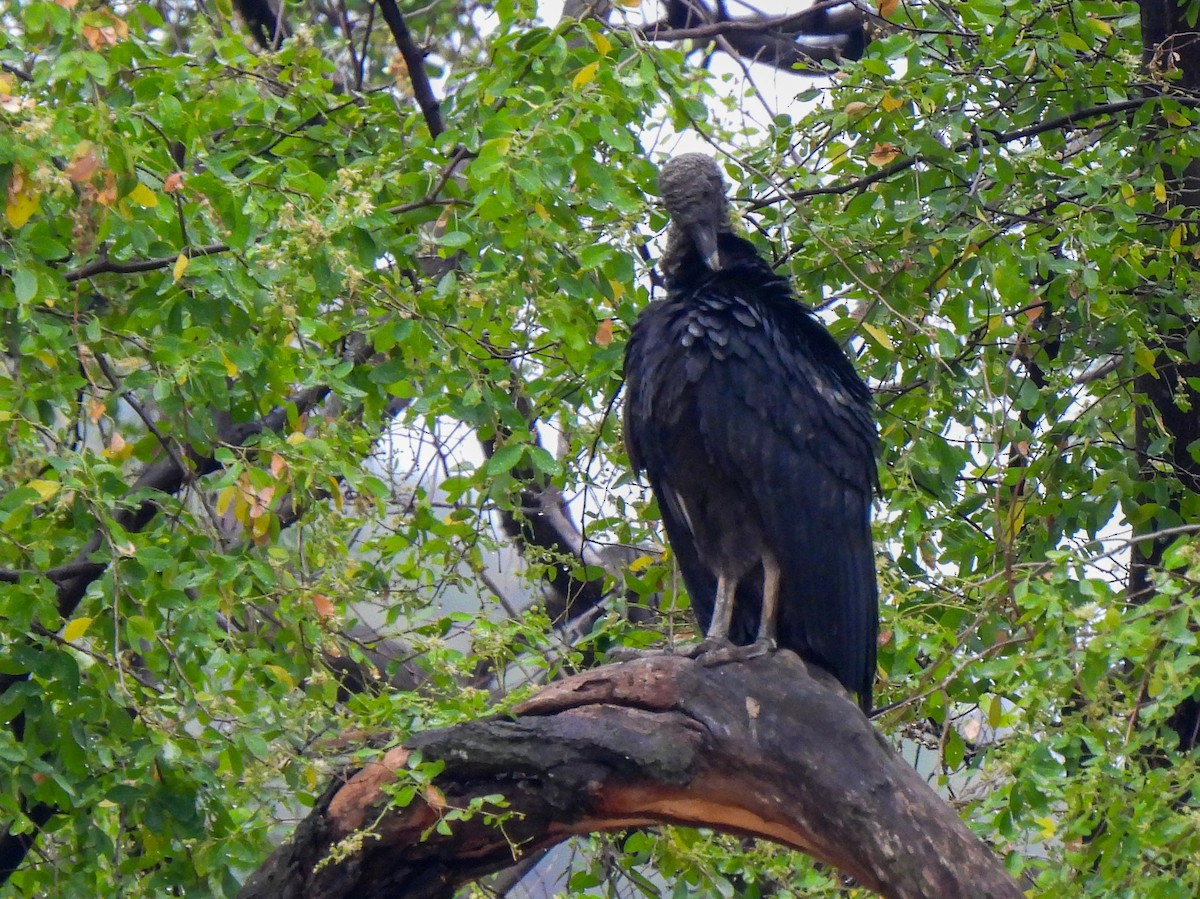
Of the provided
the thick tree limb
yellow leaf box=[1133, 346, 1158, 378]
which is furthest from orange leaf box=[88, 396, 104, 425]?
yellow leaf box=[1133, 346, 1158, 378]

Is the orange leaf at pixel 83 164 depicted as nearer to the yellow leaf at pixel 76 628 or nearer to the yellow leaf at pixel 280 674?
the yellow leaf at pixel 76 628

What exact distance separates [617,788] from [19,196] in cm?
166

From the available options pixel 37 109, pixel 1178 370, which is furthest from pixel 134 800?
pixel 1178 370

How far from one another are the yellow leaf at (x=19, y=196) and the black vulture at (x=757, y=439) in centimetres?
145

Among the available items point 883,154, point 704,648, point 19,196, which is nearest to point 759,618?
point 704,648

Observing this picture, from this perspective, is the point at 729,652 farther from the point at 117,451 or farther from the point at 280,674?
the point at 117,451

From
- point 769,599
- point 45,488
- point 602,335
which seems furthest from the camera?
point 602,335

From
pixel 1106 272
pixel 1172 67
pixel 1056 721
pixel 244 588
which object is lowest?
pixel 1056 721

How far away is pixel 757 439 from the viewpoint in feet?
10.7

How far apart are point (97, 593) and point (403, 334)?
892 millimetres

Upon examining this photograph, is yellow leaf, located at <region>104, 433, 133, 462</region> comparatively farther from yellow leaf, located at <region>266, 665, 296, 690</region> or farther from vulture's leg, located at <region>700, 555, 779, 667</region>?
vulture's leg, located at <region>700, 555, 779, 667</region>

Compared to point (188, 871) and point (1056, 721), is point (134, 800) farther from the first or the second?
point (1056, 721)

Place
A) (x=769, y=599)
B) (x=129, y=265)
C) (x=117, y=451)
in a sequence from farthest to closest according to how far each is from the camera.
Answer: (x=117, y=451), (x=769, y=599), (x=129, y=265)

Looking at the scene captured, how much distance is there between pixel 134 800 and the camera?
2.98m
